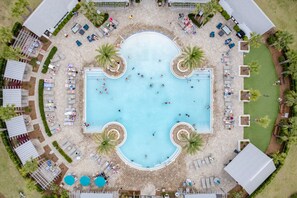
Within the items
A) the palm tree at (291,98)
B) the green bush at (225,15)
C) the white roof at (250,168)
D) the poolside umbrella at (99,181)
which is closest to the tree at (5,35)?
the poolside umbrella at (99,181)

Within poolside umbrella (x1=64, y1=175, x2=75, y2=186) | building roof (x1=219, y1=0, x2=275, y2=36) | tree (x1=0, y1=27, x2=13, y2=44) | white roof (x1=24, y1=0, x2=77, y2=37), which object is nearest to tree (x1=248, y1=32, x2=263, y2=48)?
building roof (x1=219, y1=0, x2=275, y2=36)

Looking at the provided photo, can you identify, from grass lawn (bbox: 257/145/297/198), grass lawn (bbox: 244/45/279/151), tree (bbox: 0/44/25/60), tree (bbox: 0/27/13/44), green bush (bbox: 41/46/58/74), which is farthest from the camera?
grass lawn (bbox: 244/45/279/151)

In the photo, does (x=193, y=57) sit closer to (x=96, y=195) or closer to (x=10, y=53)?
(x=96, y=195)

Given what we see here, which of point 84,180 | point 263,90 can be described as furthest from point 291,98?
point 84,180

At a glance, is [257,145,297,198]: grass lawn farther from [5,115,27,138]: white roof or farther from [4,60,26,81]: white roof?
[4,60,26,81]: white roof

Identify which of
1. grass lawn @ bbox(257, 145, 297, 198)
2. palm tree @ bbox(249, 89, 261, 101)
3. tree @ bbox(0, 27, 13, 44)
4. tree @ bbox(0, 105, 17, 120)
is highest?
tree @ bbox(0, 27, 13, 44)

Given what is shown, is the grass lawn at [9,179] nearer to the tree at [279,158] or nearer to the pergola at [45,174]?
the pergola at [45,174]
